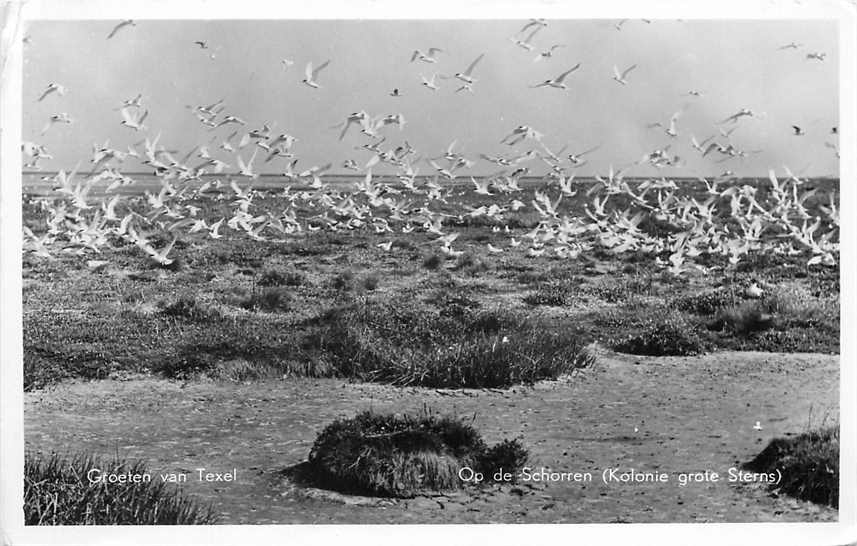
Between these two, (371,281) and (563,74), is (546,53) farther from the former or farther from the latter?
(371,281)

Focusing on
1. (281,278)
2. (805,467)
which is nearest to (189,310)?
(281,278)


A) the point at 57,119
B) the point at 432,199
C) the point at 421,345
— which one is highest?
the point at 57,119

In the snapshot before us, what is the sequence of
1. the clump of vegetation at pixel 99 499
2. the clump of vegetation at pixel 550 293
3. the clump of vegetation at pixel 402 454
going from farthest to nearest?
the clump of vegetation at pixel 550 293, the clump of vegetation at pixel 99 499, the clump of vegetation at pixel 402 454

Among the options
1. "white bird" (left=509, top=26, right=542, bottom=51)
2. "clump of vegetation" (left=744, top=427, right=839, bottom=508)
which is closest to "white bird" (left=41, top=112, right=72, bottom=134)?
"white bird" (left=509, top=26, right=542, bottom=51)

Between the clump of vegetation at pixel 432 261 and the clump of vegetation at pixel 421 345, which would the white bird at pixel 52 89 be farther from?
the clump of vegetation at pixel 432 261

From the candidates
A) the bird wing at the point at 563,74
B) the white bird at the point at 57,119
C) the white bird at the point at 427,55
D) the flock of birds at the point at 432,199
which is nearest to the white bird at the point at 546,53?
the flock of birds at the point at 432,199
